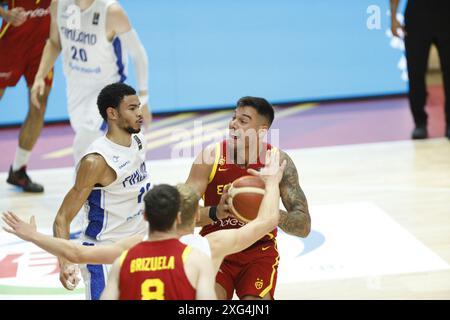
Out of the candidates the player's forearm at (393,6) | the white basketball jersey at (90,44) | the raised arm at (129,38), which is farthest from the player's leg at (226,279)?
the player's forearm at (393,6)

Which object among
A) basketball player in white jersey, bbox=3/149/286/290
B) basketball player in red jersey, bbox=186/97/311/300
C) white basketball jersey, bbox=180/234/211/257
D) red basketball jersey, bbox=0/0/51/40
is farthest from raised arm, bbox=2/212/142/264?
red basketball jersey, bbox=0/0/51/40

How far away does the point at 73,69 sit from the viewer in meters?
7.57

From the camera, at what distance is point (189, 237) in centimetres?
410

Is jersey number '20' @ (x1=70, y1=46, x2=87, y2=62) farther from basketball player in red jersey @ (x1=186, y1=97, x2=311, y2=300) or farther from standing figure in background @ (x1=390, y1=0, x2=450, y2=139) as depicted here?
standing figure in background @ (x1=390, y1=0, x2=450, y2=139)

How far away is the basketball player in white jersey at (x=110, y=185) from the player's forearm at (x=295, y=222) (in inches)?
34.4

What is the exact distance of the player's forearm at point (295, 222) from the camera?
502 centimetres

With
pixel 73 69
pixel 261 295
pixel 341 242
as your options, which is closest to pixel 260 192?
pixel 261 295

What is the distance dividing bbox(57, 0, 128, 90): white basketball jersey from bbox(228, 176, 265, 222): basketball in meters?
3.06

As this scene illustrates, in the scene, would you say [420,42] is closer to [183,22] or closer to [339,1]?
[339,1]

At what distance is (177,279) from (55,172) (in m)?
6.36

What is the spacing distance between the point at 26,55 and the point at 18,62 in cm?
11

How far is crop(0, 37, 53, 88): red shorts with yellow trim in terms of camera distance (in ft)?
29.6

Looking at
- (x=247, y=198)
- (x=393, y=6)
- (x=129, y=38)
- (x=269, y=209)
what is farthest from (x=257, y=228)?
(x=393, y=6)

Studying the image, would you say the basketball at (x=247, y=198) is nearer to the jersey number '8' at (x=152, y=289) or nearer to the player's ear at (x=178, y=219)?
the player's ear at (x=178, y=219)
